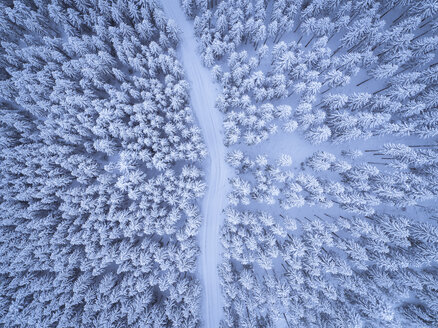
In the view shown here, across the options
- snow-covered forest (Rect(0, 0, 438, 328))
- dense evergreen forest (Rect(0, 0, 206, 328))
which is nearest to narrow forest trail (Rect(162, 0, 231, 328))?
snow-covered forest (Rect(0, 0, 438, 328))

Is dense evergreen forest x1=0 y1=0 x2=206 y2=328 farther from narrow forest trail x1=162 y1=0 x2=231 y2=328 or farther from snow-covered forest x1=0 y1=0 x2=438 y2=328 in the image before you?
narrow forest trail x1=162 y1=0 x2=231 y2=328

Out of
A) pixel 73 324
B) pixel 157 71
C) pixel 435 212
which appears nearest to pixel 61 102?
pixel 157 71

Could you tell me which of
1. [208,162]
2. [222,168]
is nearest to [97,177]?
[208,162]

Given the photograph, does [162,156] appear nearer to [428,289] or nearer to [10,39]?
[10,39]

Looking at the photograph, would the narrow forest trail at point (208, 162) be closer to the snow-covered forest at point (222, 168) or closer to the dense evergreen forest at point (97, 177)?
the snow-covered forest at point (222, 168)

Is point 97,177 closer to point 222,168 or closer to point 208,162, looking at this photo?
point 208,162

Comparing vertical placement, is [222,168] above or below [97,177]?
below
